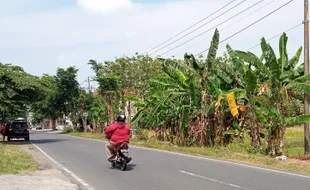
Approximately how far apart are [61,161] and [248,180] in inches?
342

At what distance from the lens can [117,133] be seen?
13.9 metres

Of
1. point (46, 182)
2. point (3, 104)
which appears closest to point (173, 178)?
point (46, 182)

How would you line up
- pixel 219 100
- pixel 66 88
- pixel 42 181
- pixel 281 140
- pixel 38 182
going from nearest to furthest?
pixel 38 182 < pixel 42 181 < pixel 281 140 < pixel 219 100 < pixel 66 88

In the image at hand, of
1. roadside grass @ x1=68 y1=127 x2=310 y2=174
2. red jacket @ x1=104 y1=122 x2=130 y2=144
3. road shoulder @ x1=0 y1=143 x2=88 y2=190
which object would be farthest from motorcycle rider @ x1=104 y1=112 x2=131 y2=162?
roadside grass @ x1=68 y1=127 x2=310 y2=174

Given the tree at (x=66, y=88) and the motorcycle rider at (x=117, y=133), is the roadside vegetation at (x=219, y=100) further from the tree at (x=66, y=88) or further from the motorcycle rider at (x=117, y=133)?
the tree at (x=66, y=88)

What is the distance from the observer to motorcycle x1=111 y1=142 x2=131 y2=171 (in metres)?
13.8

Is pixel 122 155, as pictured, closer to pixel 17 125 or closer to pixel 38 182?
pixel 38 182

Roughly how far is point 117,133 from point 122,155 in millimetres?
720

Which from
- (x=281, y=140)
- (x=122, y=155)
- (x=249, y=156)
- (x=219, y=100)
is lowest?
(x=249, y=156)

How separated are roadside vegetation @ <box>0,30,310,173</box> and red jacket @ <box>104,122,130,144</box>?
5.19 meters

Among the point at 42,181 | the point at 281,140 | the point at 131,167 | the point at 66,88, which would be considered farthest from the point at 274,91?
the point at 66,88

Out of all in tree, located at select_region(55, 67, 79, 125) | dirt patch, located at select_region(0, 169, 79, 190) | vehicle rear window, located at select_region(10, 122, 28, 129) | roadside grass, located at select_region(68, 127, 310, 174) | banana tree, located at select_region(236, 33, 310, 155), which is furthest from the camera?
tree, located at select_region(55, 67, 79, 125)

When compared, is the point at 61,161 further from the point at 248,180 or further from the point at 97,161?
the point at 248,180

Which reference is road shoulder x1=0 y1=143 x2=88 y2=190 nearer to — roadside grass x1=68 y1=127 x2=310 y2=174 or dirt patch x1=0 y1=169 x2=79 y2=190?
dirt patch x1=0 y1=169 x2=79 y2=190
